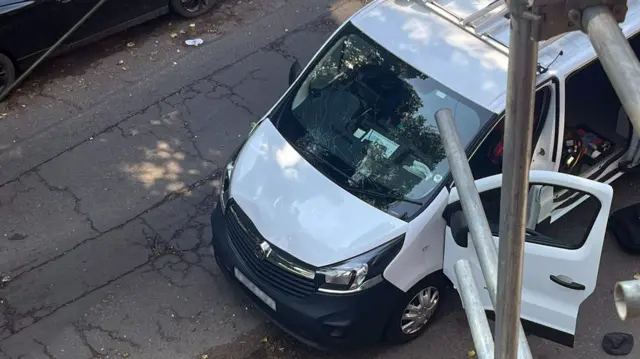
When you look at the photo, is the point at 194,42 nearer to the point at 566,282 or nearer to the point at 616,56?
the point at 566,282

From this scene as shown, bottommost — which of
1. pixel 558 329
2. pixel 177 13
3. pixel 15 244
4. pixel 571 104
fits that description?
pixel 15 244

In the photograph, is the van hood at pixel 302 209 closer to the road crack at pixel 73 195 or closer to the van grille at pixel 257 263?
the van grille at pixel 257 263

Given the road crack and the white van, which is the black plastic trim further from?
the road crack

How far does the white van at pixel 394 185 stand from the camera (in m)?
5.32

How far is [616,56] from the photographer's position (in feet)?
5.49

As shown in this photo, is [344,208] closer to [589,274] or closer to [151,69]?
[589,274]

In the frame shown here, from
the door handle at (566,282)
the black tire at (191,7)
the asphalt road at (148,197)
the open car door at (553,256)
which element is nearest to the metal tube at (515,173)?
the open car door at (553,256)

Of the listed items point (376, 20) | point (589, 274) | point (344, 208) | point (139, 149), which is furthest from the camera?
point (139, 149)

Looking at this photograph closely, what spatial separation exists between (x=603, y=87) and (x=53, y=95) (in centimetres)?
564

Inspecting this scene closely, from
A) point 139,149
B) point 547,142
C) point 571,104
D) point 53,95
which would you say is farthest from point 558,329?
point 53,95

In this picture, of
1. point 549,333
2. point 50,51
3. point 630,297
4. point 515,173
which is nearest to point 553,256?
point 549,333

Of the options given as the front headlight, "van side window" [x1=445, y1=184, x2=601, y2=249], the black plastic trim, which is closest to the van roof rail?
"van side window" [x1=445, y1=184, x2=601, y2=249]

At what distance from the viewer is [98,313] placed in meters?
6.28

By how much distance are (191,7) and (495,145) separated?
5137mm
